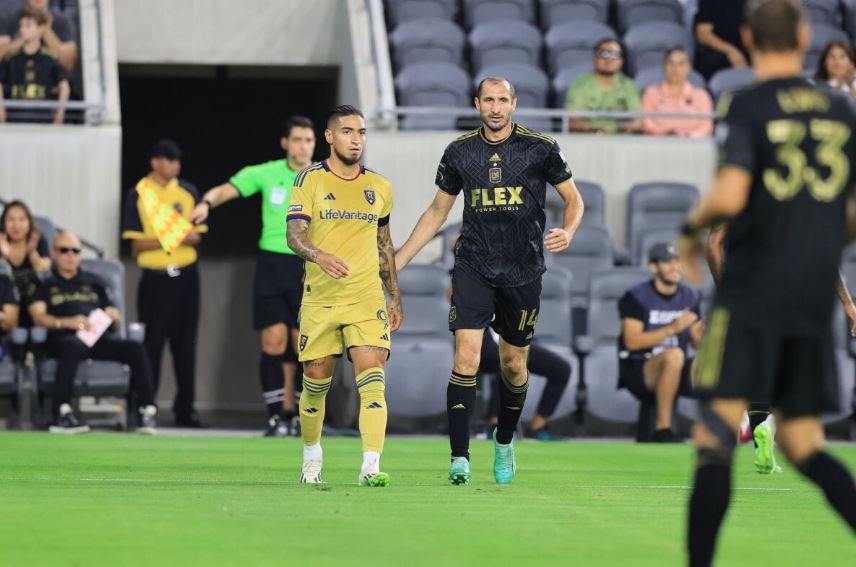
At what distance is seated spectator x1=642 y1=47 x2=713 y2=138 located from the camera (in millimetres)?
17953

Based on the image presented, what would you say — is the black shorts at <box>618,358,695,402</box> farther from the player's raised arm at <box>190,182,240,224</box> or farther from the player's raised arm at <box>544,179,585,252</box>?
the player's raised arm at <box>544,179,585,252</box>

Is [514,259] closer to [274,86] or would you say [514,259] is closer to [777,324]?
[777,324]

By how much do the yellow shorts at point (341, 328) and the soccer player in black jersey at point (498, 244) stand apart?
448 mm

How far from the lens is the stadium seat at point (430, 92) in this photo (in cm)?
1831

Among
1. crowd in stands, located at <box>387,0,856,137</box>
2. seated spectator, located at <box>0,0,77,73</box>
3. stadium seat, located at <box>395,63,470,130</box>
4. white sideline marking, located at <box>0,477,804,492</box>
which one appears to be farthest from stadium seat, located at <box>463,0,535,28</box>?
white sideline marking, located at <box>0,477,804,492</box>

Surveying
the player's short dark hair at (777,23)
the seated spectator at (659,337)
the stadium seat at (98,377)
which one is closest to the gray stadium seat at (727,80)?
the seated spectator at (659,337)

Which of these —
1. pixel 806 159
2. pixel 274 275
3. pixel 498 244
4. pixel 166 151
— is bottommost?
pixel 274 275

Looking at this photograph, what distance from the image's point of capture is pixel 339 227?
923 cm

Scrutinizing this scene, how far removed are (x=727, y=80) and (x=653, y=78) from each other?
0.81 meters

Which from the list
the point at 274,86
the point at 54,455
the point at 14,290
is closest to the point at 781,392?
the point at 54,455

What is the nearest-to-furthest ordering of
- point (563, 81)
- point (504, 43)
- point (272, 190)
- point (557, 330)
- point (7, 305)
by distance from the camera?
1. point (272, 190)
2. point (7, 305)
3. point (557, 330)
4. point (563, 81)
5. point (504, 43)

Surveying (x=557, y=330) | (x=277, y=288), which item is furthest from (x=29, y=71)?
(x=557, y=330)

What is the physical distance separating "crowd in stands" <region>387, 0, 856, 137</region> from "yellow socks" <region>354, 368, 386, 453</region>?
9130mm

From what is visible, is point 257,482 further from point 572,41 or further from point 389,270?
point 572,41
